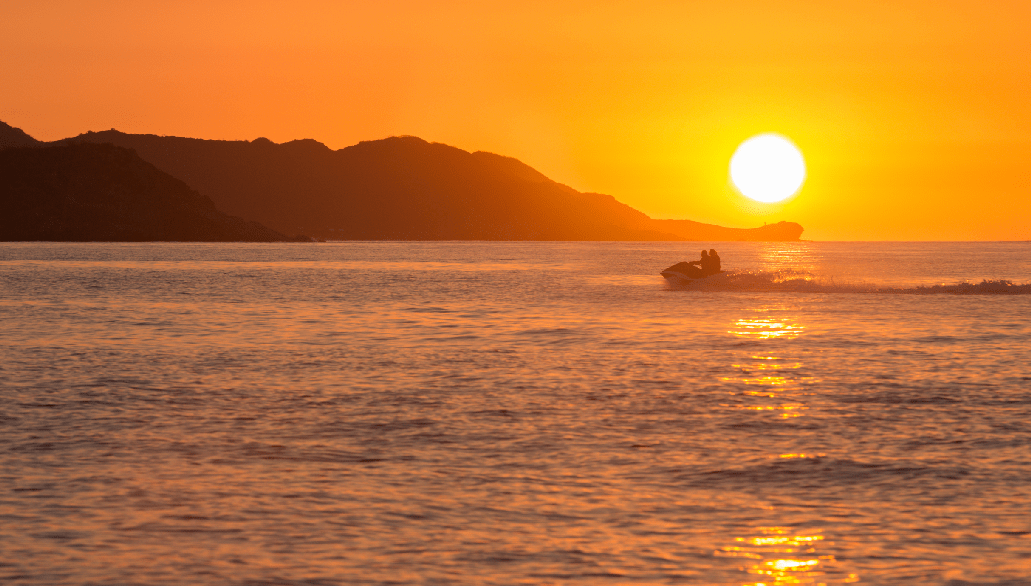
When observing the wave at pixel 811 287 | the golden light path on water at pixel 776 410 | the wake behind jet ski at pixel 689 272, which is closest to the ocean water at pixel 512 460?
the golden light path on water at pixel 776 410

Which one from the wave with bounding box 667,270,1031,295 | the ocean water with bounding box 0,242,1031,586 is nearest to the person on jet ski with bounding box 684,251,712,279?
the wave with bounding box 667,270,1031,295

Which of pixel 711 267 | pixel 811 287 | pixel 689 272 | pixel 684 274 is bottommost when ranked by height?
pixel 811 287

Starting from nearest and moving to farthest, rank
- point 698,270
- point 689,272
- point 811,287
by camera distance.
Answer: point 698,270, point 689,272, point 811,287

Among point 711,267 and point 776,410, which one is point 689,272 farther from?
point 776,410

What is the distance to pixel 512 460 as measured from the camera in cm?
1532

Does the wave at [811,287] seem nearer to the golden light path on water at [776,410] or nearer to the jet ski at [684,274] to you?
the jet ski at [684,274]

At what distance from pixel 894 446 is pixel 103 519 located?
12.2 meters

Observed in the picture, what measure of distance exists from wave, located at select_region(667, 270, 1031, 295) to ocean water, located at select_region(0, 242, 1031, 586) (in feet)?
115

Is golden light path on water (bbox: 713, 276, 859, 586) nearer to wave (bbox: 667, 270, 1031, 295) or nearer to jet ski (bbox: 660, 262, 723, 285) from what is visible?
jet ski (bbox: 660, 262, 723, 285)

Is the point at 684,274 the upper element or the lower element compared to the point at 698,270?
lower

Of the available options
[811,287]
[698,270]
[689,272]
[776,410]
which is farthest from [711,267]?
[776,410]

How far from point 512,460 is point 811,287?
6638 centimetres

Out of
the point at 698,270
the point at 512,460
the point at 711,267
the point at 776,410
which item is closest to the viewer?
the point at 512,460

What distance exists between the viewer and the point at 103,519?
11969mm
